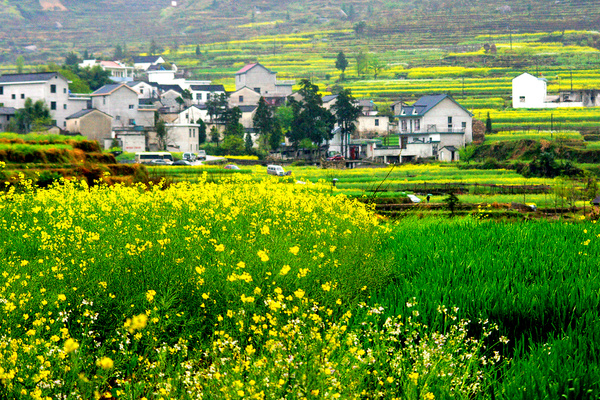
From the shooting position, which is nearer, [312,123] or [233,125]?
[312,123]

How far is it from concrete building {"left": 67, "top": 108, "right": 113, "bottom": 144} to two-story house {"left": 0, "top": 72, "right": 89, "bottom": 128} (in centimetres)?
234

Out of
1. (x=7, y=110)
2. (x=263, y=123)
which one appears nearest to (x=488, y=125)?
(x=263, y=123)

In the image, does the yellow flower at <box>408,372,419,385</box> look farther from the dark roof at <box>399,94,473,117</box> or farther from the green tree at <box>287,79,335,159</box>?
the dark roof at <box>399,94,473,117</box>

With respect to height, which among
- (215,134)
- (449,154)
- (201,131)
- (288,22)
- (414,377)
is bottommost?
(414,377)

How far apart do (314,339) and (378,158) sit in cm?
5220

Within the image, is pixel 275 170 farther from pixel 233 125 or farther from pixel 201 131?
pixel 201 131

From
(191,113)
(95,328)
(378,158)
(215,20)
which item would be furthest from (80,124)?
(215,20)

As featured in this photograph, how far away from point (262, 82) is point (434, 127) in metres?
33.8

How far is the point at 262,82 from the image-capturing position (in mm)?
86688

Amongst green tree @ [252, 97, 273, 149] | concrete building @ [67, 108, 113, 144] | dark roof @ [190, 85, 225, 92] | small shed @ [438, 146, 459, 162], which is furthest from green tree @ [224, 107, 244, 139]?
dark roof @ [190, 85, 225, 92]

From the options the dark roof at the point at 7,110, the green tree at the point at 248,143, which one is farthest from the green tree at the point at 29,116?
the green tree at the point at 248,143

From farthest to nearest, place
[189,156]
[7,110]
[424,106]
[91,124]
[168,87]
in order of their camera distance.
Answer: [168,87]
[424,106]
[7,110]
[91,124]
[189,156]

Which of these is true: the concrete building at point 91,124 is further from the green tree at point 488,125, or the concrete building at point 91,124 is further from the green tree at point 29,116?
the green tree at point 488,125

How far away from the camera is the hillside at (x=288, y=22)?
13075cm
